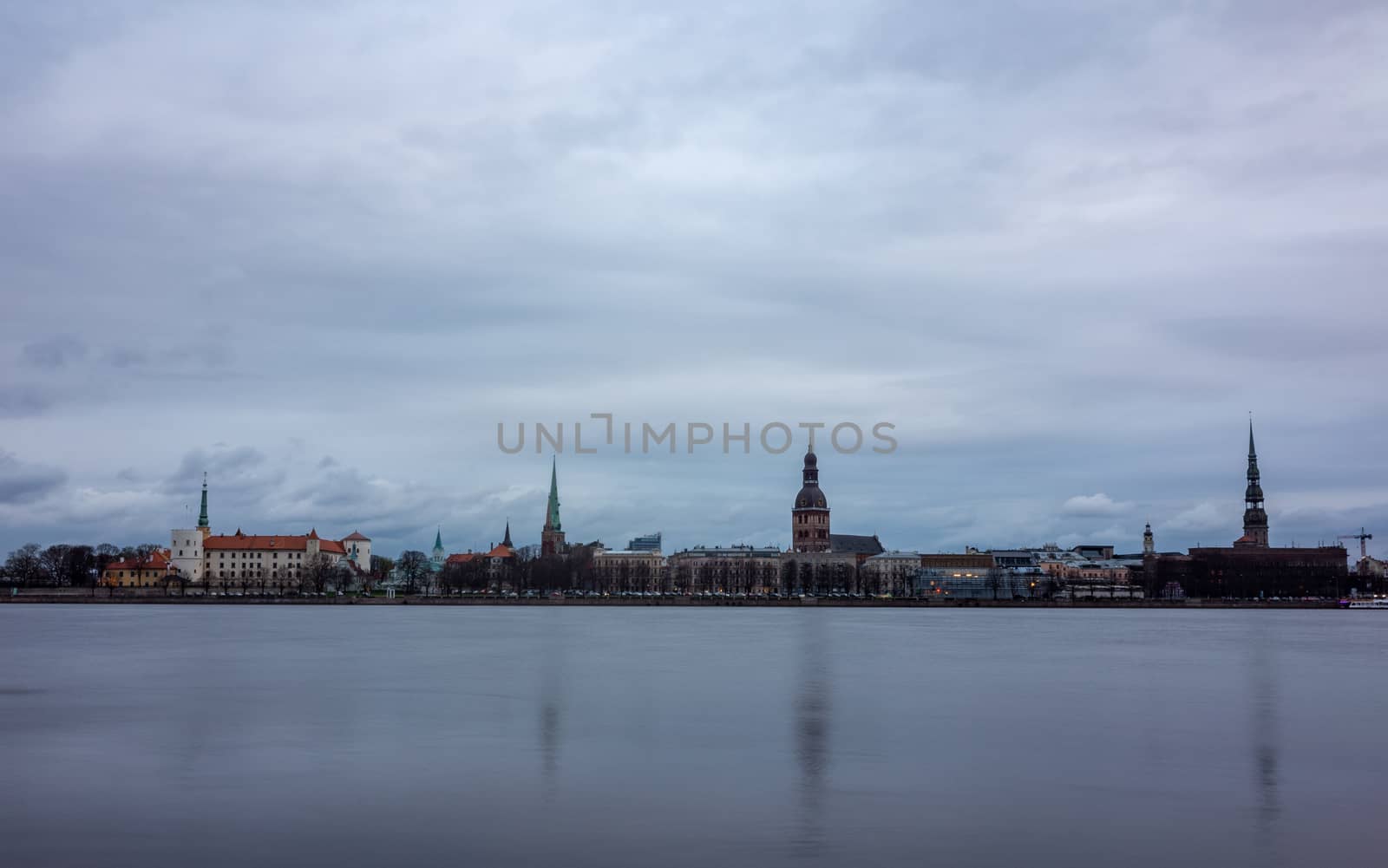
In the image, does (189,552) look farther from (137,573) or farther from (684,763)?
(684,763)

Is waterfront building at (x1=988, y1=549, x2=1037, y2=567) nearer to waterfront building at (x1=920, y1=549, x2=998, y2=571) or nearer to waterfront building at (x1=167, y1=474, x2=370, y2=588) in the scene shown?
waterfront building at (x1=920, y1=549, x2=998, y2=571)

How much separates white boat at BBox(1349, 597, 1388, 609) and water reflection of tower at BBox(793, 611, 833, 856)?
132m

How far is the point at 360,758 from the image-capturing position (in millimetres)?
17844

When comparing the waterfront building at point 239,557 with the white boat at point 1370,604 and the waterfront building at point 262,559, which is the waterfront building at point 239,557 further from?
the white boat at point 1370,604

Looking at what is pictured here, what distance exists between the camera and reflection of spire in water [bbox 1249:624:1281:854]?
14078mm

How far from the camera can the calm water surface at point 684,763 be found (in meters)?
12.6

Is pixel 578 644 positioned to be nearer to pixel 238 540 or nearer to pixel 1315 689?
pixel 1315 689

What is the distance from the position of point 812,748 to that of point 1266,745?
7471 millimetres

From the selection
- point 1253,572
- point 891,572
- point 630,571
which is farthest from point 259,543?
point 1253,572

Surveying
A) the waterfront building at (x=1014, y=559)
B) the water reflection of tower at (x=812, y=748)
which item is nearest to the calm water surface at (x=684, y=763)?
the water reflection of tower at (x=812, y=748)

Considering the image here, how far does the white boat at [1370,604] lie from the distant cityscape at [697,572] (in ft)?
26.1

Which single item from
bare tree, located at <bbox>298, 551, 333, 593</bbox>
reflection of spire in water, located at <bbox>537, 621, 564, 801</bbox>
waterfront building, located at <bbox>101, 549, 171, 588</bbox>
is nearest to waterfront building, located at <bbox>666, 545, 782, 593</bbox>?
bare tree, located at <bbox>298, 551, 333, 593</bbox>

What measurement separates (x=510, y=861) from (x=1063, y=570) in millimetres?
190175

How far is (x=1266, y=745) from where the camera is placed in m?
20.6
